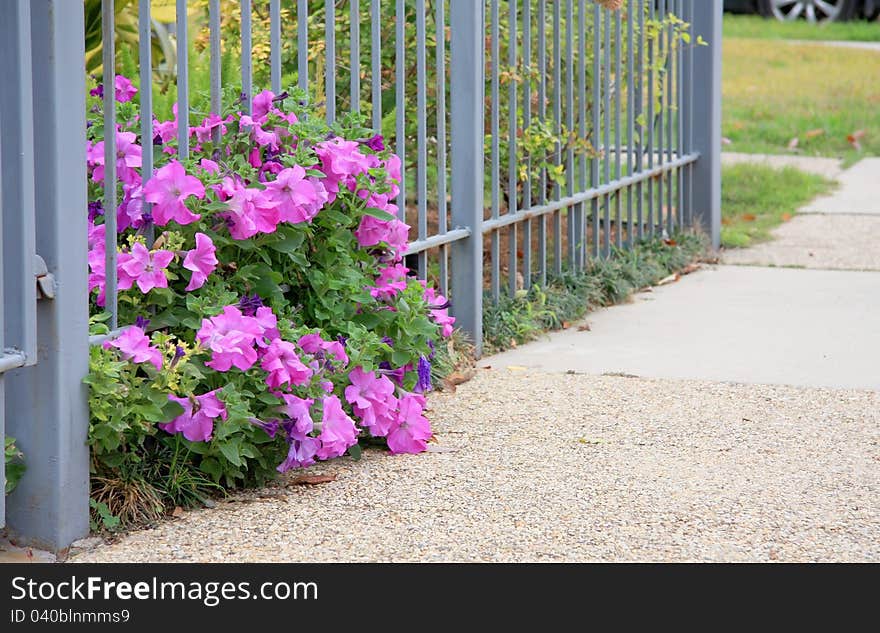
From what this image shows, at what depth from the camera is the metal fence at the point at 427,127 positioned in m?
3.27

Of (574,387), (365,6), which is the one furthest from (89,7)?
(574,387)

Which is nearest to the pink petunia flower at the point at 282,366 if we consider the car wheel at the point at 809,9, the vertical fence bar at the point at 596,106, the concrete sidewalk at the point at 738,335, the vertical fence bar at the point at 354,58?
the vertical fence bar at the point at 354,58

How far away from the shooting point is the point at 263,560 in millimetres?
3279

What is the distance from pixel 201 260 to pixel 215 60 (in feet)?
1.90

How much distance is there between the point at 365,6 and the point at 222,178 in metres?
2.73

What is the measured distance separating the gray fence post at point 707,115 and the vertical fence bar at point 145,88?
4804 mm

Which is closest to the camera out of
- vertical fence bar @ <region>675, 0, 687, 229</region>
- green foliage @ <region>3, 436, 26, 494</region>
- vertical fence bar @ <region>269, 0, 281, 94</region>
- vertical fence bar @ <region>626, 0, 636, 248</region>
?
green foliage @ <region>3, 436, 26, 494</region>

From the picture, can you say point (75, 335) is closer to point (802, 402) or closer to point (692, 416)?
point (692, 416)

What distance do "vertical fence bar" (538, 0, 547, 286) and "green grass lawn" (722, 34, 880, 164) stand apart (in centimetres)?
569

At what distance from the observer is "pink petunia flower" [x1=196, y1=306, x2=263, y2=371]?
356 centimetres

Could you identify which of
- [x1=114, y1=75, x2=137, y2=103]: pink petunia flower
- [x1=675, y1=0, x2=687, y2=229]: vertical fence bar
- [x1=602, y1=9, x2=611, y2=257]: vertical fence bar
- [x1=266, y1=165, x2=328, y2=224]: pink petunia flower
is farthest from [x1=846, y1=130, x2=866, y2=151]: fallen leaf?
[x1=266, y1=165, x2=328, y2=224]: pink petunia flower

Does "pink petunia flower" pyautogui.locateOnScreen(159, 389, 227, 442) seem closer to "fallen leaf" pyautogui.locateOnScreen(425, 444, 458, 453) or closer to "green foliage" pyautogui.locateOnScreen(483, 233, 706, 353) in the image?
"fallen leaf" pyautogui.locateOnScreen(425, 444, 458, 453)

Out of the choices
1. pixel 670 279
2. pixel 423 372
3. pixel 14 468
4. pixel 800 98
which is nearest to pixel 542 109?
pixel 670 279

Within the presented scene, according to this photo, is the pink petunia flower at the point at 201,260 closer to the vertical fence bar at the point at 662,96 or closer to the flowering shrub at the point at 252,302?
the flowering shrub at the point at 252,302
